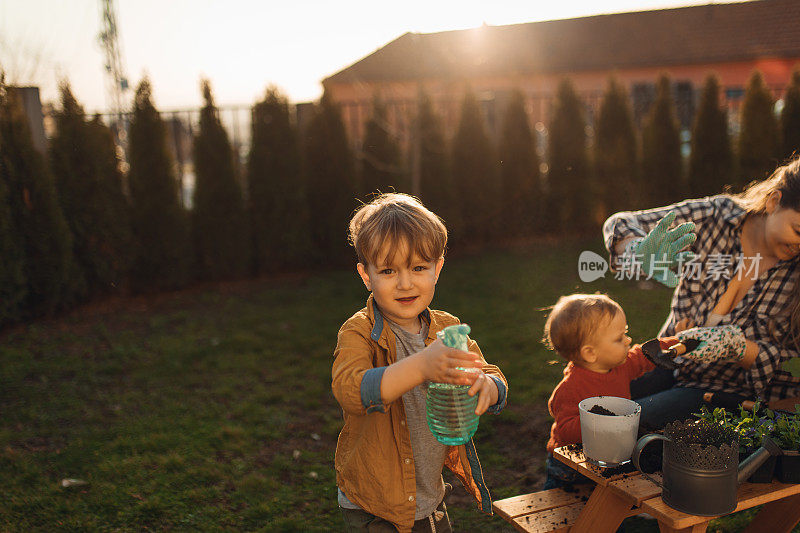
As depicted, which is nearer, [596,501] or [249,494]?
[596,501]

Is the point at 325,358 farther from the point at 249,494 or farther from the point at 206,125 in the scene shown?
the point at 206,125

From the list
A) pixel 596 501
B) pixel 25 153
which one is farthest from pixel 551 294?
pixel 25 153

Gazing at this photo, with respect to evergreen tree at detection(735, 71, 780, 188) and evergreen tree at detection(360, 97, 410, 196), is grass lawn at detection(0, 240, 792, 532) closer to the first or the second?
evergreen tree at detection(360, 97, 410, 196)

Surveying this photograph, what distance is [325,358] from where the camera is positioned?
5070 millimetres

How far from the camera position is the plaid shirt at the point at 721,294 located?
2.60 metres

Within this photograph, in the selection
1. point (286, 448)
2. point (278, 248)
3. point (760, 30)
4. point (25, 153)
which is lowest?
point (286, 448)

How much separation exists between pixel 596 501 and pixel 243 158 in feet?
23.4

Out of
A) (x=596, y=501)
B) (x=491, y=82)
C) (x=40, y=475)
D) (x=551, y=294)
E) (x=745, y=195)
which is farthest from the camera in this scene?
(x=491, y=82)

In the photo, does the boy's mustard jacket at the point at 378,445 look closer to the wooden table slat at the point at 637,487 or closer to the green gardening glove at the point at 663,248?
the wooden table slat at the point at 637,487

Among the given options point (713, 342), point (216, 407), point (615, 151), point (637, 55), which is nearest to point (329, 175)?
point (615, 151)

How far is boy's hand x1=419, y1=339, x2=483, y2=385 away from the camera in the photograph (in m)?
1.38

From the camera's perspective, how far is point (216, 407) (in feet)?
13.8

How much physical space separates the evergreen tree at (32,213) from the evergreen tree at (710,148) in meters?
8.43

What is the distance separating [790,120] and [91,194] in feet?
30.8
